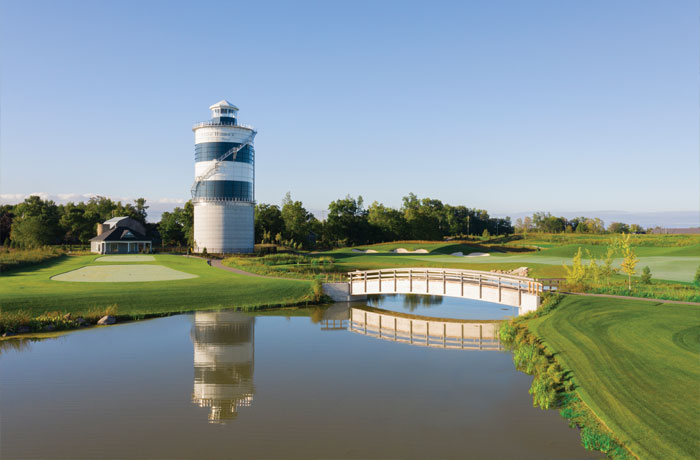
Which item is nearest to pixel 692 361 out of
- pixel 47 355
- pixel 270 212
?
pixel 47 355

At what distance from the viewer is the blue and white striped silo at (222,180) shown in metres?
72.4

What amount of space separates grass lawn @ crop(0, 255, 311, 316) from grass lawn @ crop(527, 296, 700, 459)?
2043 cm

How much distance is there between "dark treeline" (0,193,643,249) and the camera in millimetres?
91750

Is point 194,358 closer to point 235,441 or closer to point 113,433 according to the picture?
point 113,433

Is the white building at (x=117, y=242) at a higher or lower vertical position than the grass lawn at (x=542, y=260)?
higher

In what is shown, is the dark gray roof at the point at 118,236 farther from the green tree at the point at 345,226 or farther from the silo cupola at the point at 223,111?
the green tree at the point at 345,226

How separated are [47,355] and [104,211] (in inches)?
3520

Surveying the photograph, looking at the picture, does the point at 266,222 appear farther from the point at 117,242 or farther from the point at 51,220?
the point at 51,220

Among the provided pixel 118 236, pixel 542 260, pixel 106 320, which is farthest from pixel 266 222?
pixel 106 320

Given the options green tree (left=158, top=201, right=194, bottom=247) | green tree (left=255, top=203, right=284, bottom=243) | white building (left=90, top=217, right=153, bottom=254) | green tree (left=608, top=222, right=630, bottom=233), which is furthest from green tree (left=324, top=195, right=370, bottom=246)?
green tree (left=608, top=222, right=630, bottom=233)

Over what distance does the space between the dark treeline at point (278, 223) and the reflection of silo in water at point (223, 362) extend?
54856mm

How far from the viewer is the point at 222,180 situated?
72500 mm

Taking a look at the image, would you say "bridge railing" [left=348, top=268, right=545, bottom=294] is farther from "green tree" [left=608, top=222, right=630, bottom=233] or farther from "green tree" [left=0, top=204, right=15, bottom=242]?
"green tree" [left=608, top=222, right=630, bottom=233]

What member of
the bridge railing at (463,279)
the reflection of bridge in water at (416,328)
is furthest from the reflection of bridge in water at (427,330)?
the bridge railing at (463,279)
